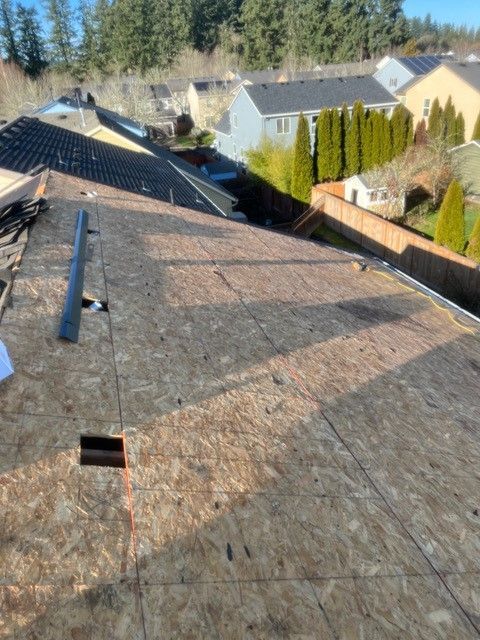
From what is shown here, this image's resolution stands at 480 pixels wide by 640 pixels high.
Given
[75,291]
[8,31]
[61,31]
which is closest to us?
[75,291]

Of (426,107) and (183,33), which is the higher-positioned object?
(183,33)

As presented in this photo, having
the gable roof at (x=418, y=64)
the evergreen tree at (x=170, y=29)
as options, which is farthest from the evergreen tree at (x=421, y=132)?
the evergreen tree at (x=170, y=29)

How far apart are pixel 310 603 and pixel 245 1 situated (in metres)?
84.8

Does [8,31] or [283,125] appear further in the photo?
[8,31]

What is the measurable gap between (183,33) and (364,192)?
59.8 meters

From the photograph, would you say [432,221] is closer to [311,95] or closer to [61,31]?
[311,95]

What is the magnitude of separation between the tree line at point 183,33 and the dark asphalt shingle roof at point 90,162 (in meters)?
59.0

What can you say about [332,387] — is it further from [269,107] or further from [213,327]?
[269,107]

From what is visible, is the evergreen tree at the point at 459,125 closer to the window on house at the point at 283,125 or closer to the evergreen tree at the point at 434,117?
the evergreen tree at the point at 434,117

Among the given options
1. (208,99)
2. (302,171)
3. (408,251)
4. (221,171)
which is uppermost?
(208,99)

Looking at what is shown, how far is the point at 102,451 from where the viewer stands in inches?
123

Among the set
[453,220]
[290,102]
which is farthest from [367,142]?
[453,220]

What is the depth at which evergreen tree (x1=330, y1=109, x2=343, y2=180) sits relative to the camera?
25734mm

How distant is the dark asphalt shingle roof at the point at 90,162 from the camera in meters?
10.7
